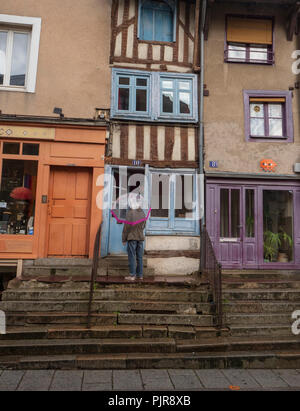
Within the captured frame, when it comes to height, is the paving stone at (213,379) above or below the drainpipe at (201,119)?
below

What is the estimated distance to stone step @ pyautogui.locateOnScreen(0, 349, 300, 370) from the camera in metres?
4.25

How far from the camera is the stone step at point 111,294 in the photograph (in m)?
5.51

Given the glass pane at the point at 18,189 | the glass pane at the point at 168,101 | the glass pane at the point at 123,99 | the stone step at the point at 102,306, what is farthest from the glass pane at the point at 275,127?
the glass pane at the point at 18,189

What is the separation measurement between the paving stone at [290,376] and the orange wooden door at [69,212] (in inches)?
182

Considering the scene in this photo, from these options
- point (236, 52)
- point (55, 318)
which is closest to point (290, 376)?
point (55, 318)

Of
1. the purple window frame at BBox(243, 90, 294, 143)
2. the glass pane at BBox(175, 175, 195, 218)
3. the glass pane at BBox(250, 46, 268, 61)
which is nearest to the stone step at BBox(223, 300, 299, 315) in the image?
the glass pane at BBox(175, 175, 195, 218)

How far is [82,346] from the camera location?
456 centimetres

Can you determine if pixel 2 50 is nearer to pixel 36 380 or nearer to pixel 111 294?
pixel 111 294

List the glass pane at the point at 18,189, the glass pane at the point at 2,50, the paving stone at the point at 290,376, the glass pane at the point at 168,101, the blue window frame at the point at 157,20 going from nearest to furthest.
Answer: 1. the paving stone at the point at 290,376
2. the glass pane at the point at 18,189
3. the glass pane at the point at 2,50
4. the glass pane at the point at 168,101
5. the blue window frame at the point at 157,20

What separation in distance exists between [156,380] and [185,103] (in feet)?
21.2

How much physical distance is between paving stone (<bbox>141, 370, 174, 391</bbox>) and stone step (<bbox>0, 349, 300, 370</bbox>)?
0.54ft

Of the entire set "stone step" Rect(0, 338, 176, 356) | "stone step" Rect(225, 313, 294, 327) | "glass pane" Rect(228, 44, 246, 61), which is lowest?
"stone step" Rect(0, 338, 176, 356)

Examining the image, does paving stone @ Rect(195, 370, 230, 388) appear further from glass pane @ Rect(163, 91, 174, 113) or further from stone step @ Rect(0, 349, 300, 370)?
glass pane @ Rect(163, 91, 174, 113)

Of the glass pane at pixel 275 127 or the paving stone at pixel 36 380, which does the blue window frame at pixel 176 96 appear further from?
the paving stone at pixel 36 380
